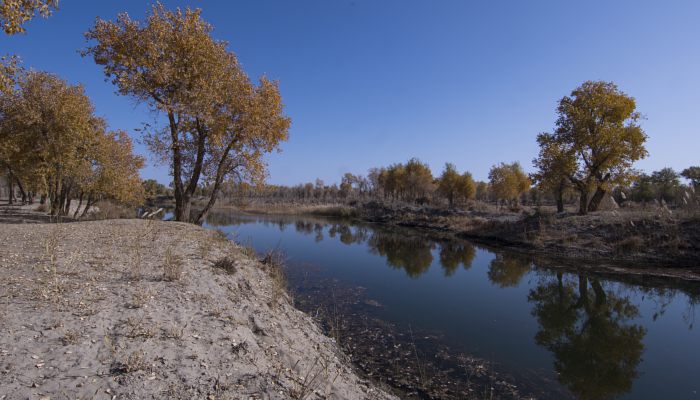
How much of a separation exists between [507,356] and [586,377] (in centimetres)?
161

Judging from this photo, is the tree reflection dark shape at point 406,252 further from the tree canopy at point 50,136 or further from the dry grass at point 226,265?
the tree canopy at point 50,136

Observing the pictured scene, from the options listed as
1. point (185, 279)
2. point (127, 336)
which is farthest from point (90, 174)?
point (127, 336)

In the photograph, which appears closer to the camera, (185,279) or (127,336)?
(127,336)

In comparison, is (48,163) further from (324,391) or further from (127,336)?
(324,391)

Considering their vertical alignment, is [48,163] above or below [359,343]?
above

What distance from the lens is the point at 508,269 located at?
19.5 m

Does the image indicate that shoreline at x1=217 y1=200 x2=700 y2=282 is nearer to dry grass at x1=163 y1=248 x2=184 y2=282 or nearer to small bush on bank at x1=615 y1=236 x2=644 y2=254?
small bush on bank at x1=615 y1=236 x2=644 y2=254

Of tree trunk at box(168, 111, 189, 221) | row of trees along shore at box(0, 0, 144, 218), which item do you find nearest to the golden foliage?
tree trunk at box(168, 111, 189, 221)

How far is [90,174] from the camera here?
64.7 ft

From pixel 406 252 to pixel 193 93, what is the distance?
16519mm

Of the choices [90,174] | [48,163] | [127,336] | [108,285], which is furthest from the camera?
[90,174]

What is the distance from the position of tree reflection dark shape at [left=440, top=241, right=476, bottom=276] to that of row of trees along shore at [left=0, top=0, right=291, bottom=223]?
11576 millimetres

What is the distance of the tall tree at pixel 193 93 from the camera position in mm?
15188

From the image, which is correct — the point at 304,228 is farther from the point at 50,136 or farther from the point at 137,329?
the point at 137,329
